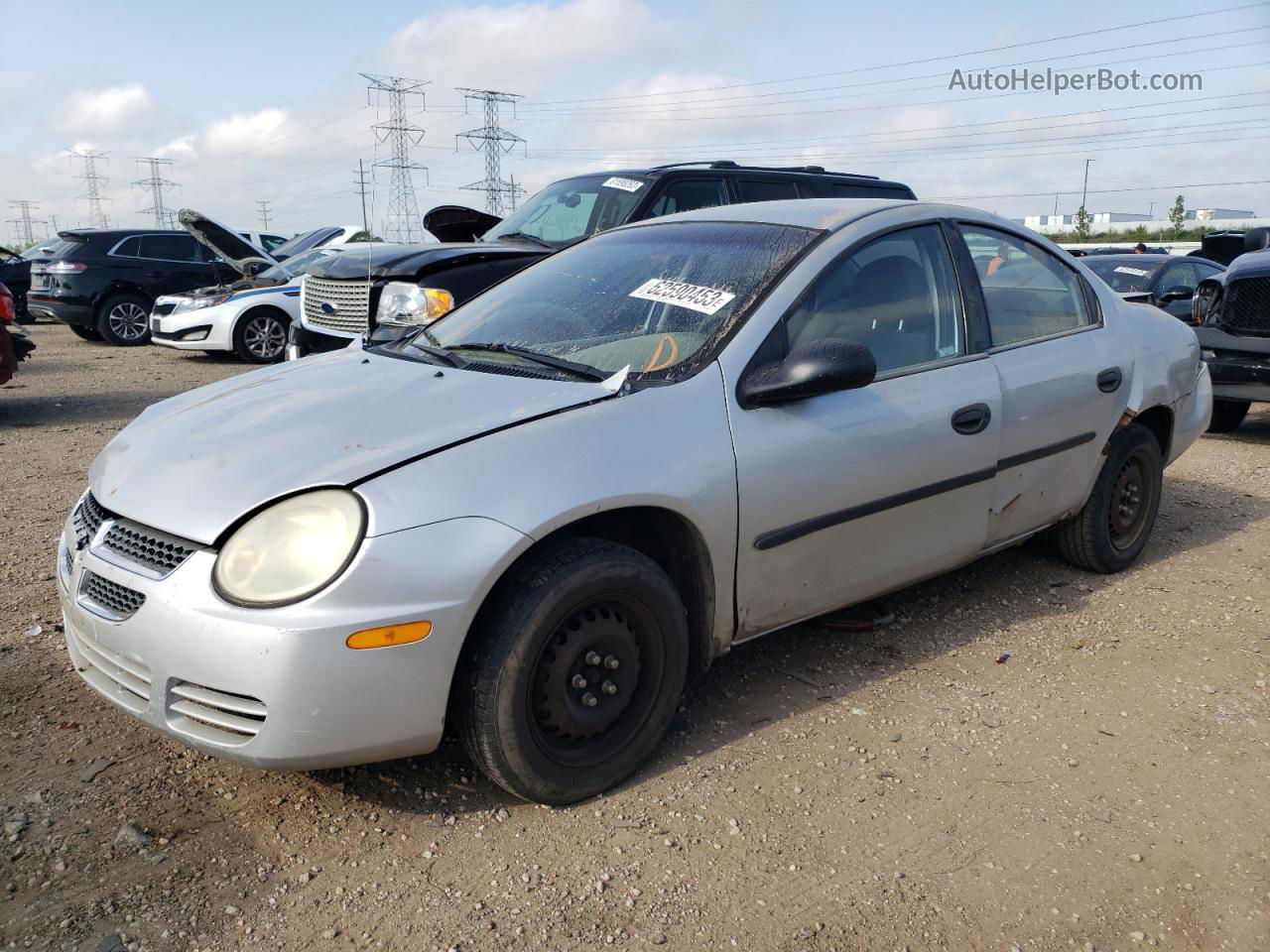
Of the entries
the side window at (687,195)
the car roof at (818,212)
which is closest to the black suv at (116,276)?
the side window at (687,195)

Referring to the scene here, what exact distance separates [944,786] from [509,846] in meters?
1.20

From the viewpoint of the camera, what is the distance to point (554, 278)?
3676 millimetres

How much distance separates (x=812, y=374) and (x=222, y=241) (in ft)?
32.7

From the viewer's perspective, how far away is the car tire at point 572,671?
2480 mm

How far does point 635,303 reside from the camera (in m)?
3.27

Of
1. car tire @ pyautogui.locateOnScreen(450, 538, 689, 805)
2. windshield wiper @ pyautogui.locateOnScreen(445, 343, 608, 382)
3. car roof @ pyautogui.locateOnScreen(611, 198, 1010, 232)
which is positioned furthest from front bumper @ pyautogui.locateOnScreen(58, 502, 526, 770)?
car roof @ pyautogui.locateOnScreen(611, 198, 1010, 232)

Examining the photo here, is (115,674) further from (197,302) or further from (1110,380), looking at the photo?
(197,302)

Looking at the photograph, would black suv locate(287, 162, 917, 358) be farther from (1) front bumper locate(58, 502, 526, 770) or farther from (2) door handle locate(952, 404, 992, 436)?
(1) front bumper locate(58, 502, 526, 770)

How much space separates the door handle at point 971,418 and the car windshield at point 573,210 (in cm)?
381

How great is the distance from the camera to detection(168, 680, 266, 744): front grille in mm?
2326

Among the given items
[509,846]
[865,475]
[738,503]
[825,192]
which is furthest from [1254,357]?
[509,846]

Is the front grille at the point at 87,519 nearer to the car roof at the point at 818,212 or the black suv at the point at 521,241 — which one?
the car roof at the point at 818,212

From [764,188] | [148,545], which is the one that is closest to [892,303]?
[148,545]

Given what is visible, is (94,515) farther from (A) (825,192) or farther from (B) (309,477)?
(A) (825,192)
